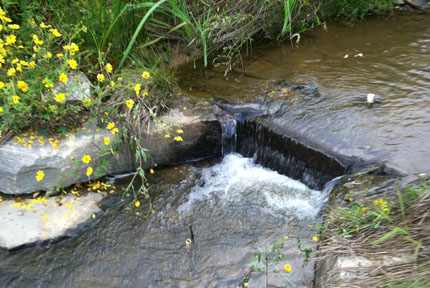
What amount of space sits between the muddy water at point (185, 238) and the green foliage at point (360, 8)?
8.38 feet

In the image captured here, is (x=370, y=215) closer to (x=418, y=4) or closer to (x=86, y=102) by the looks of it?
(x=86, y=102)

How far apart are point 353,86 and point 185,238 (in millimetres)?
2003

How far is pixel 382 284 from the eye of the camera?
186 cm

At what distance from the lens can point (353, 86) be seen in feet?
11.5

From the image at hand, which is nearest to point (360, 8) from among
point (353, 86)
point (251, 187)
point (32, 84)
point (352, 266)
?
point (353, 86)

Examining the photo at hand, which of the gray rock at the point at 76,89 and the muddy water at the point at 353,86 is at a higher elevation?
the gray rock at the point at 76,89

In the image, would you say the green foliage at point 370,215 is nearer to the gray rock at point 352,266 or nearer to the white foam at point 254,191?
the gray rock at point 352,266

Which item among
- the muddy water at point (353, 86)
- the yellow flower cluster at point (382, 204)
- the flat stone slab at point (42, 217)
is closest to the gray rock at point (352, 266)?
the yellow flower cluster at point (382, 204)

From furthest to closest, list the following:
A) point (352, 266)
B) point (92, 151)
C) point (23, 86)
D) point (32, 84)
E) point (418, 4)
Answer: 1. point (418, 4)
2. point (92, 151)
3. point (32, 84)
4. point (23, 86)
5. point (352, 266)

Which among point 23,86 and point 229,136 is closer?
point 23,86

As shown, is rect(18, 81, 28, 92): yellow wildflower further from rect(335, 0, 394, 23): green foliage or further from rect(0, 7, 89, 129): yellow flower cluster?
rect(335, 0, 394, 23): green foliage

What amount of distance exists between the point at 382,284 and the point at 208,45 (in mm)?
3120

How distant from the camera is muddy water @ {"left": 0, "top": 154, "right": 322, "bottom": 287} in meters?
2.51

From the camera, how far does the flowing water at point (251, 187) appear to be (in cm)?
256
